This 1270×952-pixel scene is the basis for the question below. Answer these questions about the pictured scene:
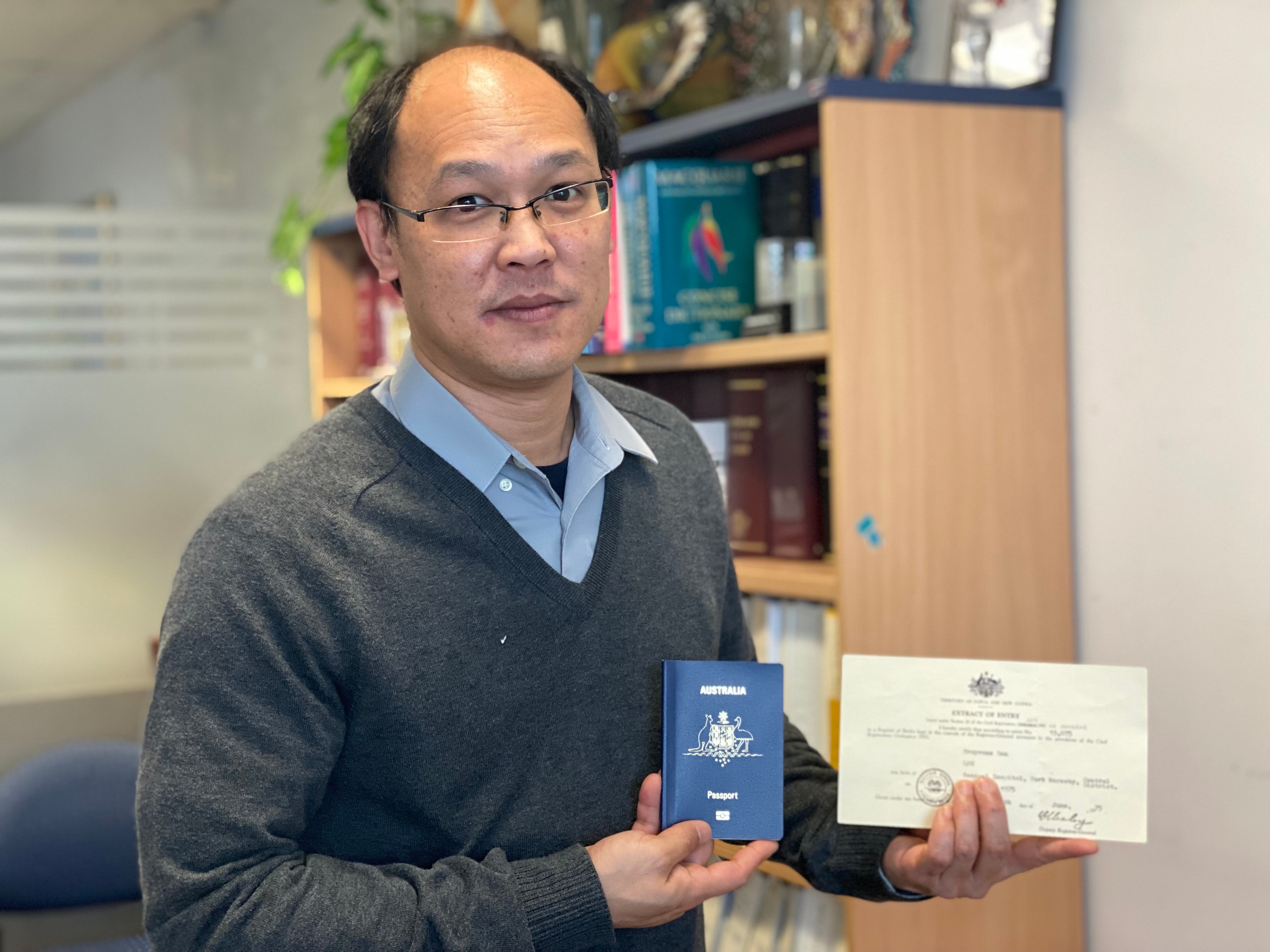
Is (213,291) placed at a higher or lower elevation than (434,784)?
higher

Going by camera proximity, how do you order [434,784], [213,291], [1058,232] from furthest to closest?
[213,291] → [1058,232] → [434,784]

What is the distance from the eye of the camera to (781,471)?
2027 millimetres

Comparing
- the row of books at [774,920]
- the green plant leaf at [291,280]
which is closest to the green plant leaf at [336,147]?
the green plant leaf at [291,280]

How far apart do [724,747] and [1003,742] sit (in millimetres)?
280

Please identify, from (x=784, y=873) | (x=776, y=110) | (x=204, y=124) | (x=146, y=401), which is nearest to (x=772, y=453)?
(x=776, y=110)

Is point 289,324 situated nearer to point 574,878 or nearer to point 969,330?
point 969,330

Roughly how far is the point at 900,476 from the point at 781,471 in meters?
0.26

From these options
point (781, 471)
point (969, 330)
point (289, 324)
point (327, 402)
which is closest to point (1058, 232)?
point (969, 330)

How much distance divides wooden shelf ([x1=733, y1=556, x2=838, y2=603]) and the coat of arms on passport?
568 mm

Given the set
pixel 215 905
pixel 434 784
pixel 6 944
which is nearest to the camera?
pixel 215 905

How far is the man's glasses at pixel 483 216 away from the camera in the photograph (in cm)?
122

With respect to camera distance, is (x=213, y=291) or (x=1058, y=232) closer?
(x=1058, y=232)

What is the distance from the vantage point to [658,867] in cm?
116

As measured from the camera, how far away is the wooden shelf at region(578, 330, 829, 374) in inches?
72.4
